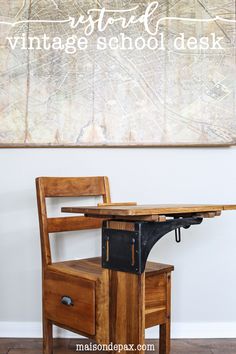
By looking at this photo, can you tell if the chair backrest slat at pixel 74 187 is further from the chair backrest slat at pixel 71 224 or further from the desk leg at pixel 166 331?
the desk leg at pixel 166 331

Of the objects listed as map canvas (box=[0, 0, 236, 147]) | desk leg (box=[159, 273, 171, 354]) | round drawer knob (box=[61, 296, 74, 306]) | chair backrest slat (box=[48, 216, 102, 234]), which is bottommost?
desk leg (box=[159, 273, 171, 354])

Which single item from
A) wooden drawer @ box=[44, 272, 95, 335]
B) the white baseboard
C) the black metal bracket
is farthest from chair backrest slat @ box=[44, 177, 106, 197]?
the white baseboard

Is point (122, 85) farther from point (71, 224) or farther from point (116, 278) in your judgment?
point (116, 278)

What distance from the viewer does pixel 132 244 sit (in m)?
1.59

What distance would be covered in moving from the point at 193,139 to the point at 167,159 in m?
0.18

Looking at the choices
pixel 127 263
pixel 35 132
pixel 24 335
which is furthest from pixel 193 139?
pixel 24 335

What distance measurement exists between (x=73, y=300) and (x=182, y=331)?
0.85 meters

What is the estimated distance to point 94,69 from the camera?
2396mm

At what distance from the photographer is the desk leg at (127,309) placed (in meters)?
1.59

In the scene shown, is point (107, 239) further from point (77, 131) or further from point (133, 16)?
point (133, 16)

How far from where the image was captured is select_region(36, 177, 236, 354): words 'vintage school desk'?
159 cm

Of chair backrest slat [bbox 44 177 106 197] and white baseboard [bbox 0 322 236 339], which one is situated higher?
chair backrest slat [bbox 44 177 106 197]

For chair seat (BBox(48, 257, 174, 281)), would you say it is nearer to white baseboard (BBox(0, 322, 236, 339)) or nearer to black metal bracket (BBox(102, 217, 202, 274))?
black metal bracket (BBox(102, 217, 202, 274))

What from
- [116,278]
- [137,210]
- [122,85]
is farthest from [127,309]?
[122,85]
